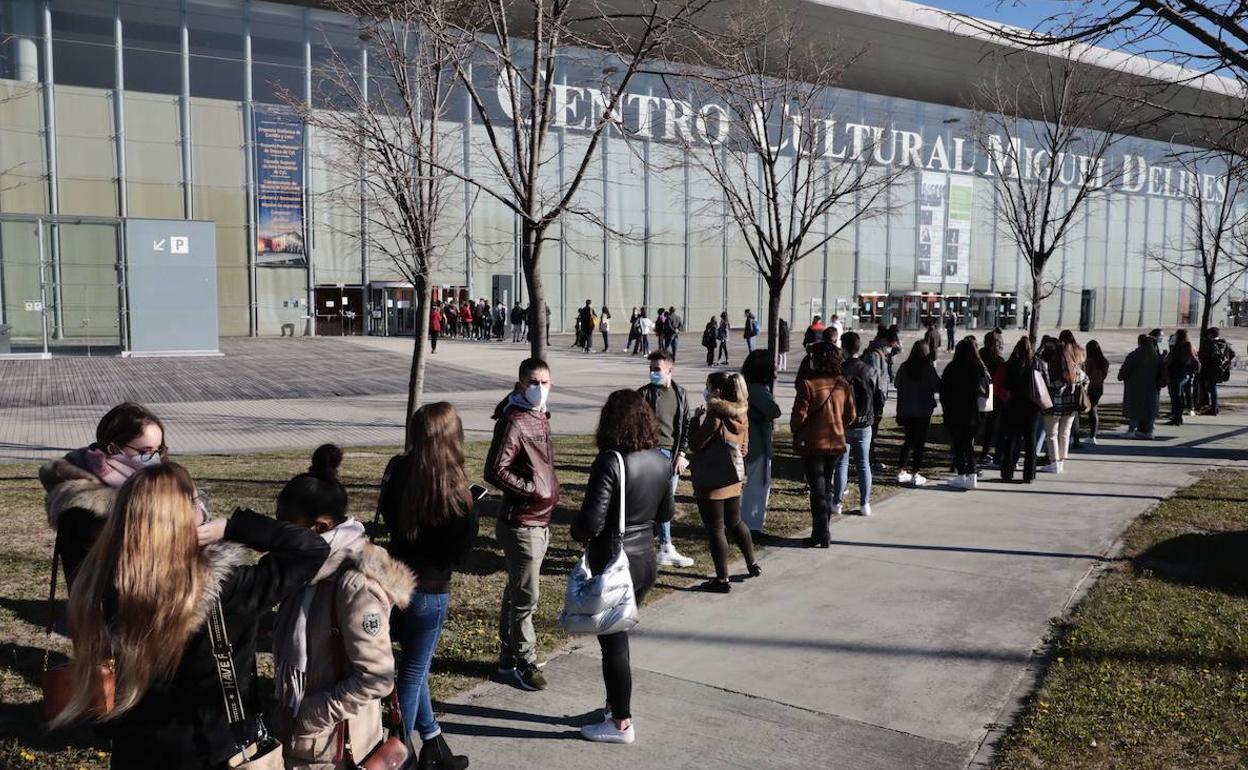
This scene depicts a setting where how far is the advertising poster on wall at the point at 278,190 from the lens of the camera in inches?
1409

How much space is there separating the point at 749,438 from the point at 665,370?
0.91 meters

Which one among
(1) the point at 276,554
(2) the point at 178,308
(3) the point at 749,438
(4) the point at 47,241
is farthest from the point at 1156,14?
(4) the point at 47,241

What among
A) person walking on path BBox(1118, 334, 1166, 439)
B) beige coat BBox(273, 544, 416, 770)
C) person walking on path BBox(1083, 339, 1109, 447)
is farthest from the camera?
person walking on path BBox(1118, 334, 1166, 439)

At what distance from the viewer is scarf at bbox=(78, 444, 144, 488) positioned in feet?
12.2

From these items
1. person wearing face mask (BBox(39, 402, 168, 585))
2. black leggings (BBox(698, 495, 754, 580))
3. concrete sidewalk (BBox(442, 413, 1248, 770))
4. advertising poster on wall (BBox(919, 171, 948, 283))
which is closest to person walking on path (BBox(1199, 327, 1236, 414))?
concrete sidewalk (BBox(442, 413, 1248, 770))

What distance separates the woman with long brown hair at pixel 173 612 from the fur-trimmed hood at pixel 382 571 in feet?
0.54

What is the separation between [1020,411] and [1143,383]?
5.32m

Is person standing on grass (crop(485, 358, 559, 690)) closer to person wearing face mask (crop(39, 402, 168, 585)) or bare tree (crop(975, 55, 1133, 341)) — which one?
person wearing face mask (crop(39, 402, 168, 585))

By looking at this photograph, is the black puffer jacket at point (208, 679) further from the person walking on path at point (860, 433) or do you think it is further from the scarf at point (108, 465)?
the person walking on path at point (860, 433)

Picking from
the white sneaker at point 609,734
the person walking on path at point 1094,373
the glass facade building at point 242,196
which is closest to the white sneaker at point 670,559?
the white sneaker at point 609,734

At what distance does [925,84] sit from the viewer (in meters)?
45.8

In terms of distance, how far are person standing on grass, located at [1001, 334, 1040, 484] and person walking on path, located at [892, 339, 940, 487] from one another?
862 mm

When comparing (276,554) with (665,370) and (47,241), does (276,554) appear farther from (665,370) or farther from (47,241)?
(47,241)

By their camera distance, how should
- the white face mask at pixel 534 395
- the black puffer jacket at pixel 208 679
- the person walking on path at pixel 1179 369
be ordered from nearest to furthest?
the black puffer jacket at pixel 208 679 < the white face mask at pixel 534 395 < the person walking on path at pixel 1179 369
